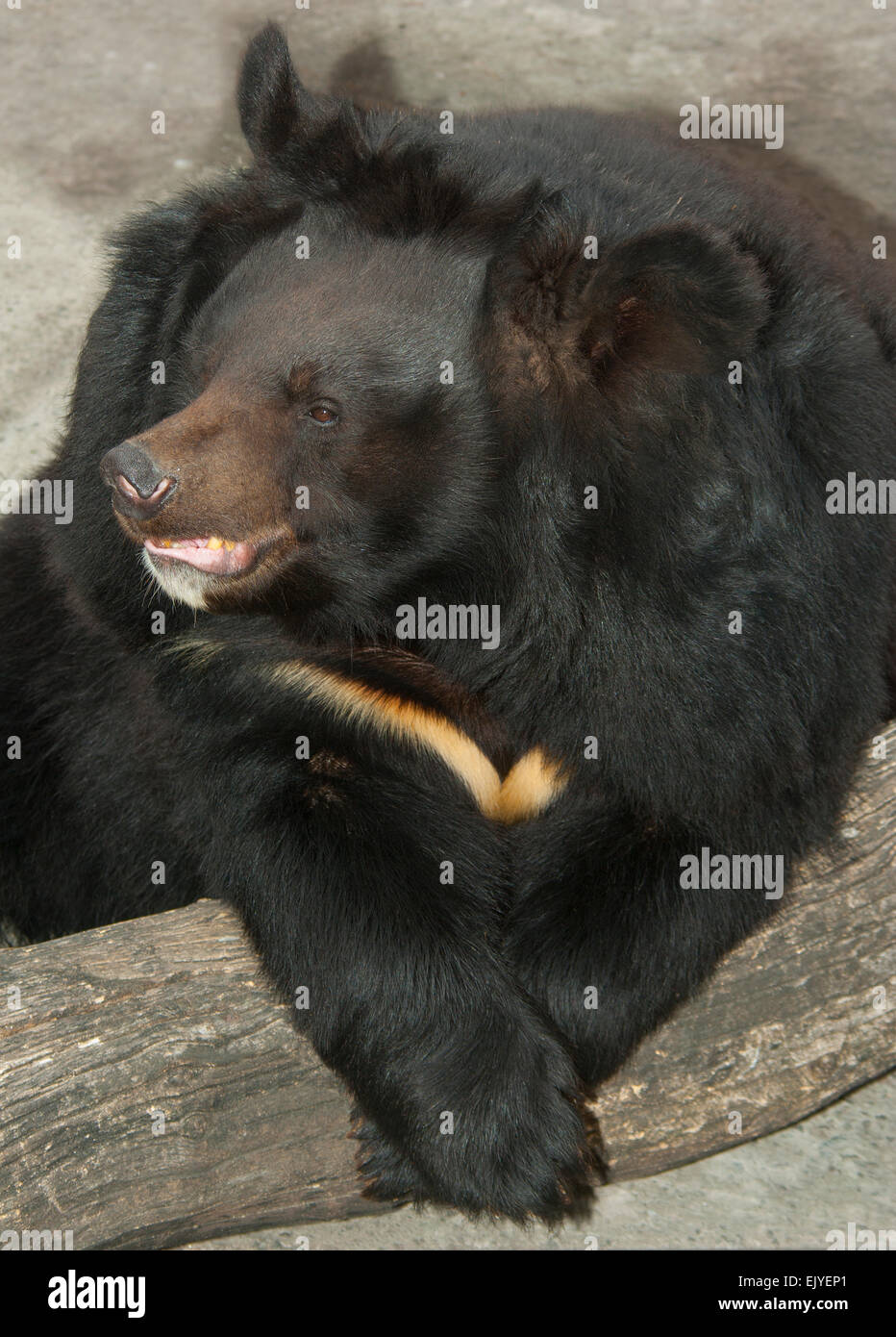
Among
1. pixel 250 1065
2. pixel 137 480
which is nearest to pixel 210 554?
pixel 137 480

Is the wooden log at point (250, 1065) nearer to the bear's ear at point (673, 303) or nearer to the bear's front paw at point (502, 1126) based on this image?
the bear's front paw at point (502, 1126)

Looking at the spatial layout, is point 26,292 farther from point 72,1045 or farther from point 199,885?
point 72,1045

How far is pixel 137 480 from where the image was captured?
267cm

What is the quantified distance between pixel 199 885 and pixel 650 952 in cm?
147

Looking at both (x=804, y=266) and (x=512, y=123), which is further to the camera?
(x=512, y=123)

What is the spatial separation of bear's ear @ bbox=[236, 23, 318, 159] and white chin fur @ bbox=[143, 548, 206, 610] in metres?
0.84

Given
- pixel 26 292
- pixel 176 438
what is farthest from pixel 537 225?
pixel 26 292

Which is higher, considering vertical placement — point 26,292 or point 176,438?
point 176,438

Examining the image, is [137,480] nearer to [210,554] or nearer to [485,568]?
[210,554]

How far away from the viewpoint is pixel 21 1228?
9.52 feet

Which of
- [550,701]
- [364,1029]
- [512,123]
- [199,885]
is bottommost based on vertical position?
[199,885]

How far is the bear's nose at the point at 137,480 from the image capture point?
2.67 meters

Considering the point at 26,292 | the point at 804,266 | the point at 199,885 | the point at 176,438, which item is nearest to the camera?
the point at 176,438

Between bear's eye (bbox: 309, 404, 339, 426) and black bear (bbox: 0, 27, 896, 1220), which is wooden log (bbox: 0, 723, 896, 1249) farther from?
bear's eye (bbox: 309, 404, 339, 426)
